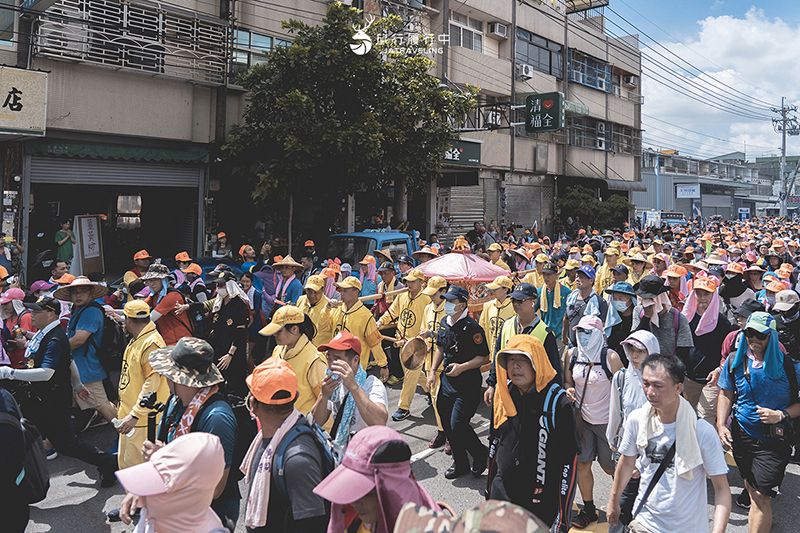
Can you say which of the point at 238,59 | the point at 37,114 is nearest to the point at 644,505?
the point at 37,114

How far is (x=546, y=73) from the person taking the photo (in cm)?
2942

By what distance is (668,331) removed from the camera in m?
5.86

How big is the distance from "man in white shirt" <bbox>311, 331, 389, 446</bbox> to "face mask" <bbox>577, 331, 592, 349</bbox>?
1914 mm

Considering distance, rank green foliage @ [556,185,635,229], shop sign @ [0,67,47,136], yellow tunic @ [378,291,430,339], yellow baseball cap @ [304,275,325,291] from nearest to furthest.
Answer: yellow baseball cap @ [304,275,325,291] < yellow tunic @ [378,291,430,339] < shop sign @ [0,67,47,136] < green foliage @ [556,185,635,229]

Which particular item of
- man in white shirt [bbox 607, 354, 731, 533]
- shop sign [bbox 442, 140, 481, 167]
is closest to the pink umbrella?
man in white shirt [bbox 607, 354, 731, 533]

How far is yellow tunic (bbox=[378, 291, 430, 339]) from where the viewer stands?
758 cm

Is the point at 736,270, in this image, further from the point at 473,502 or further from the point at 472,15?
the point at 472,15

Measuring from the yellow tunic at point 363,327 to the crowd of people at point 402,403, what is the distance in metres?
0.03

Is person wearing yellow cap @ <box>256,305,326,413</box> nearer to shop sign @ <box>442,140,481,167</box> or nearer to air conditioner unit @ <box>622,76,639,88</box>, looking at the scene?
shop sign @ <box>442,140,481,167</box>

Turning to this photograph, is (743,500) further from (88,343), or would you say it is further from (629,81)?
(629,81)

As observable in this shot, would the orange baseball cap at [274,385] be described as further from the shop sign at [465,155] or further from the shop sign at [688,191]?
the shop sign at [688,191]

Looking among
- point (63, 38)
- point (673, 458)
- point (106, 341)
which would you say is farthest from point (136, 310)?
point (63, 38)

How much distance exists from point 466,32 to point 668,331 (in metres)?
22.1

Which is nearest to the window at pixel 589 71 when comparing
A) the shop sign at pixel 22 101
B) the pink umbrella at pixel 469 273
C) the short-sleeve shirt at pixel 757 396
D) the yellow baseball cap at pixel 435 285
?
the pink umbrella at pixel 469 273
